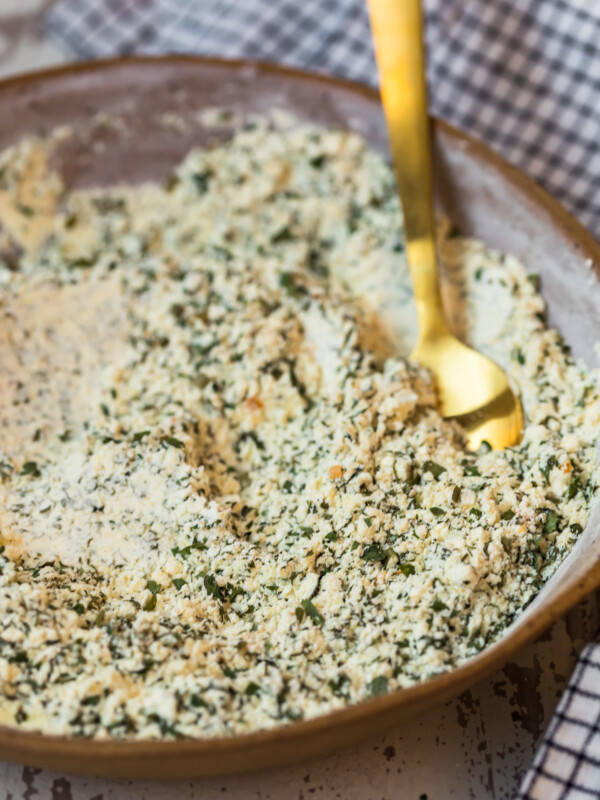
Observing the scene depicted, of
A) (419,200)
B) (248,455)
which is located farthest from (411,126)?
(248,455)

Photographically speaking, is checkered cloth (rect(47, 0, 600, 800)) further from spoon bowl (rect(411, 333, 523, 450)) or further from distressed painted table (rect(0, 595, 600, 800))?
distressed painted table (rect(0, 595, 600, 800))

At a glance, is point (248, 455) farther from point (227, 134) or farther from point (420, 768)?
point (227, 134)

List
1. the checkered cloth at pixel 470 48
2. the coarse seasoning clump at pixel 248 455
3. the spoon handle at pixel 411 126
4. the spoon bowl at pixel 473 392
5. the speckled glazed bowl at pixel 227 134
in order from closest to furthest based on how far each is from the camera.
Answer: the speckled glazed bowl at pixel 227 134
the coarse seasoning clump at pixel 248 455
the spoon bowl at pixel 473 392
the spoon handle at pixel 411 126
the checkered cloth at pixel 470 48

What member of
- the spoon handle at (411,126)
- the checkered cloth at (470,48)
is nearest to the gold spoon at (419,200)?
the spoon handle at (411,126)

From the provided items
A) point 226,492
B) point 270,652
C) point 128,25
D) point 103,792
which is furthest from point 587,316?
point 128,25

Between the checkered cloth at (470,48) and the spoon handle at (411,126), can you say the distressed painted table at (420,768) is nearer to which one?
the spoon handle at (411,126)

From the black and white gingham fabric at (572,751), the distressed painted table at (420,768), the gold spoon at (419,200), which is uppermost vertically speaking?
the gold spoon at (419,200)
